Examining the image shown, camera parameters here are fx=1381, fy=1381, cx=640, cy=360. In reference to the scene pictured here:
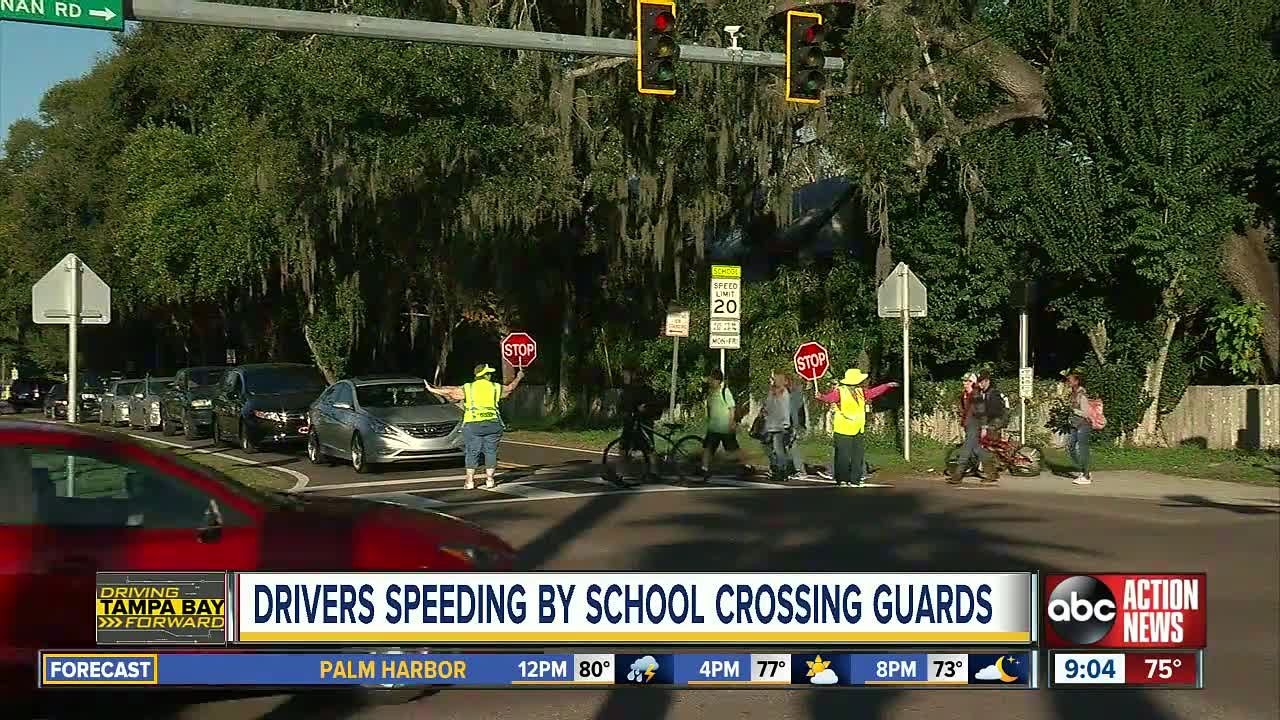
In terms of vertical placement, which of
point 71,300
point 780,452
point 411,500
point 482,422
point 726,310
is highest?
point 726,310

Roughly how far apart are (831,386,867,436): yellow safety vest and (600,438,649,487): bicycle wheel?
313cm

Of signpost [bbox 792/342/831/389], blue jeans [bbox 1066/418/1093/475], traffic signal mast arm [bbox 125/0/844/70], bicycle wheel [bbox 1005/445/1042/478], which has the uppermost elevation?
traffic signal mast arm [bbox 125/0/844/70]

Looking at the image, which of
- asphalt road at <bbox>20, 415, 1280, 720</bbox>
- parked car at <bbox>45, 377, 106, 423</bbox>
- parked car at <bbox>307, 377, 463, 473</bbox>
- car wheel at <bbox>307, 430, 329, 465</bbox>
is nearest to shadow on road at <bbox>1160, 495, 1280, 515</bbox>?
asphalt road at <bbox>20, 415, 1280, 720</bbox>

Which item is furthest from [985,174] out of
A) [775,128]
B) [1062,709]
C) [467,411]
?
[1062,709]

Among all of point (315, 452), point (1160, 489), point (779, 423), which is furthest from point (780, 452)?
point (315, 452)

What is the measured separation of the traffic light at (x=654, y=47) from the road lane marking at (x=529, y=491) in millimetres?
6206

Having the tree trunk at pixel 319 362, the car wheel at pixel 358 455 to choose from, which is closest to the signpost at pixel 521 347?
the car wheel at pixel 358 455

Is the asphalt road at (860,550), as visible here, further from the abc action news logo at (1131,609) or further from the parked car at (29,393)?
the parked car at (29,393)

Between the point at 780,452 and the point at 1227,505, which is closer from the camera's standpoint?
the point at 1227,505

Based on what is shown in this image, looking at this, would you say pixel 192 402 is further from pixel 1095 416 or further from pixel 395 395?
pixel 1095 416

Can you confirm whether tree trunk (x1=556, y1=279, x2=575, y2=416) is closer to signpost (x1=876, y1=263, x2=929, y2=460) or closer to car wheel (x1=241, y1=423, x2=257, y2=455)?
car wheel (x1=241, y1=423, x2=257, y2=455)

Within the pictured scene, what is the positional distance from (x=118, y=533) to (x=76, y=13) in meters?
8.92

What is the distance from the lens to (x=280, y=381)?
3084 cm

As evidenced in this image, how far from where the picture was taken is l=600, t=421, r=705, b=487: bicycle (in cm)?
2170
